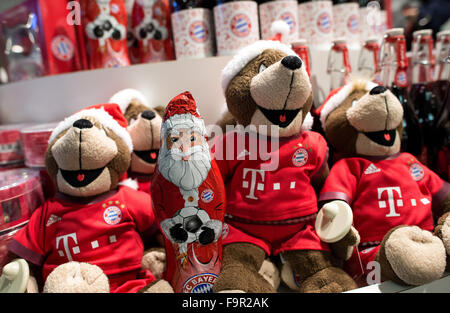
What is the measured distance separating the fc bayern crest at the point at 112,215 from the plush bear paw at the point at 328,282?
433mm

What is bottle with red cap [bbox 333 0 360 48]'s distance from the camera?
1.22m

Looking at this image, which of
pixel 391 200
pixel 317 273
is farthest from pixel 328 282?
pixel 391 200

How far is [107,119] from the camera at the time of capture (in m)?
0.80

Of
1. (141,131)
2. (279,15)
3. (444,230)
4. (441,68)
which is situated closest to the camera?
(444,230)

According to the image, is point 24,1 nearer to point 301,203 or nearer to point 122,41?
point 122,41

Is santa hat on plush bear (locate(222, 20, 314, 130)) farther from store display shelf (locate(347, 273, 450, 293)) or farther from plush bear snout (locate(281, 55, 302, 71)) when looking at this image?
store display shelf (locate(347, 273, 450, 293))

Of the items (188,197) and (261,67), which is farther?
(261,67)

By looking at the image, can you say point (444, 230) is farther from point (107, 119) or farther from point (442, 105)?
point (107, 119)

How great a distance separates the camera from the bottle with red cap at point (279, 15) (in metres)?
1.05

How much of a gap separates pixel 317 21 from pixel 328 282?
83cm

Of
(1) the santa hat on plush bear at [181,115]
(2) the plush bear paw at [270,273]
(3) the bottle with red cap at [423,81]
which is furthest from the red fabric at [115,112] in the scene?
(3) the bottle with red cap at [423,81]

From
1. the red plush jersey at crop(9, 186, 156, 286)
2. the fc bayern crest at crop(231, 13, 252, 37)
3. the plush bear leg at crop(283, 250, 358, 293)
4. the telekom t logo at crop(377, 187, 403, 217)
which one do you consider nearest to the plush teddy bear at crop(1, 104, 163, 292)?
the red plush jersey at crop(9, 186, 156, 286)

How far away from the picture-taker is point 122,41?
102cm
